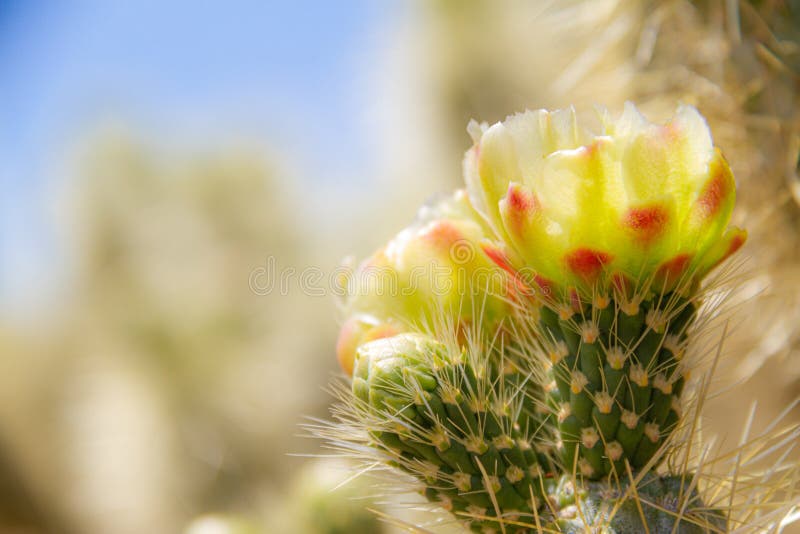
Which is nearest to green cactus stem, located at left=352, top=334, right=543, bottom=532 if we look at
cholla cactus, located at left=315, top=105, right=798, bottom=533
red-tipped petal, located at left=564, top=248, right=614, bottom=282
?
cholla cactus, located at left=315, top=105, right=798, bottom=533

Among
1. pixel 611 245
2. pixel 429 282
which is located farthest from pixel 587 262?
pixel 429 282

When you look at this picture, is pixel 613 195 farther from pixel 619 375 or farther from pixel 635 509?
pixel 635 509

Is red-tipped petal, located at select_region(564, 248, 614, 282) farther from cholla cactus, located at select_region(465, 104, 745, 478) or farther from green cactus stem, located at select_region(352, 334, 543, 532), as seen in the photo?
green cactus stem, located at select_region(352, 334, 543, 532)

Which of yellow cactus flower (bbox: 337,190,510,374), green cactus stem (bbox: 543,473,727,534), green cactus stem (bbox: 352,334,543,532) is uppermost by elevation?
yellow cactus flower (bbox: 337,190,510,374)

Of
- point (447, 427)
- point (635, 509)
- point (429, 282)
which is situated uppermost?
point (429, 282)

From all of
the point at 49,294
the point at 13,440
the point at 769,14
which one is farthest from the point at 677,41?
the point at 13,440

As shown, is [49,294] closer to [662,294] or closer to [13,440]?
[13,440]

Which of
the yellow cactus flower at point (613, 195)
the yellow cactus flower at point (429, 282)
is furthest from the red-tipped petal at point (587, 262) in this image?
the yellow cactus flower at point (429, 282)
